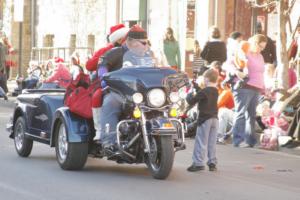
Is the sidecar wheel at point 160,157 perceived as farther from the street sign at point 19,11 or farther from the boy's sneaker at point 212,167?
the street sign at point 19,11

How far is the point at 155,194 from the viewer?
10750 mm

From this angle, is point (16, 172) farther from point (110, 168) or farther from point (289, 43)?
point (289, 43)

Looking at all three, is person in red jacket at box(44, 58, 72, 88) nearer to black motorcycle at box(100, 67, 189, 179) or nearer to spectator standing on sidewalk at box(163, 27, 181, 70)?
spectator standing on sidewalk at box(163, 27, 181, 70)

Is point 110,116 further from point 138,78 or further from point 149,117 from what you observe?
point 138,78

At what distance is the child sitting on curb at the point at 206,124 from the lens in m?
13.1

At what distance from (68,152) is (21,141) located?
6.50 ft

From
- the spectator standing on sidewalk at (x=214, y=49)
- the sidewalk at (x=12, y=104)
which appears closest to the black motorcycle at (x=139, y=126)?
the sidewalk at (x=12, y=104)

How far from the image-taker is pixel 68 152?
12.4 metres

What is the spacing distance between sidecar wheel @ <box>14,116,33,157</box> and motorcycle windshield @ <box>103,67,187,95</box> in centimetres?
232

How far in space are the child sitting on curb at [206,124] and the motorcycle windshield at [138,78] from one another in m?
1.06

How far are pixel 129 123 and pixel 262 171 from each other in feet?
8.00

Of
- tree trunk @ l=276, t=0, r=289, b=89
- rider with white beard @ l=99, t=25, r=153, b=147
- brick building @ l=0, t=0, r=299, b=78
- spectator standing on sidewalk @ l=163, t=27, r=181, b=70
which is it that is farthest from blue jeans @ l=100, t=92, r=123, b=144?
brick building @ l=0, t=0, r=299, b=78

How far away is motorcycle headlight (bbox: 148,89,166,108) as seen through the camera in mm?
11852

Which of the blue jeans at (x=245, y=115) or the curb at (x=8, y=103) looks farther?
the curb at (x=8, y=103)
